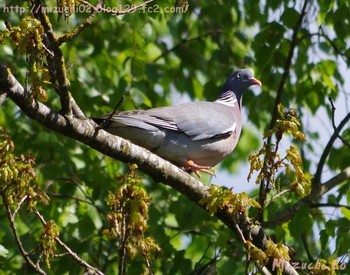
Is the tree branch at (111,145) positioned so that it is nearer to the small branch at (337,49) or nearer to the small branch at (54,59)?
the small branch at (54,59)

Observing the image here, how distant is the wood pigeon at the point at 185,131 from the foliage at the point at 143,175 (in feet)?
0.91

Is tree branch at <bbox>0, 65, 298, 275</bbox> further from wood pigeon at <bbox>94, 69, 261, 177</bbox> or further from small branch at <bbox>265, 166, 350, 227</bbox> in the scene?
small branch at <bbox>265, 166, 350, 227</bbox>

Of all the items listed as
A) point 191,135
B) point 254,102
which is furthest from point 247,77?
point 191,135

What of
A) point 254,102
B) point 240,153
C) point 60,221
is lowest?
point 240,153

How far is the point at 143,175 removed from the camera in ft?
21.3

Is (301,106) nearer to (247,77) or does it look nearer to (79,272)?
(247,77)

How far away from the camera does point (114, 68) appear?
8.06 meters

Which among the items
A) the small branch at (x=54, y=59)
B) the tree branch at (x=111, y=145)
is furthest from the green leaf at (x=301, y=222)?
the small branch at (x=54, y=59)

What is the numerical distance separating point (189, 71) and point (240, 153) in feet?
7.36

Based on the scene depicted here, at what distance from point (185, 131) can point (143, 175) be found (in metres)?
0.99

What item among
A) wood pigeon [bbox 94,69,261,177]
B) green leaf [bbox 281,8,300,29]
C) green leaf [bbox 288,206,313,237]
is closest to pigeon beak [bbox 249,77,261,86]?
wood pigeon [bbox 94,69,261,177]

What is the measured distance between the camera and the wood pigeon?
5.22 meters

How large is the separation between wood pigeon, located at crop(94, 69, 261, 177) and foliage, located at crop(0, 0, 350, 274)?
28cm

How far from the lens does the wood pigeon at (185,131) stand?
5223 mm
